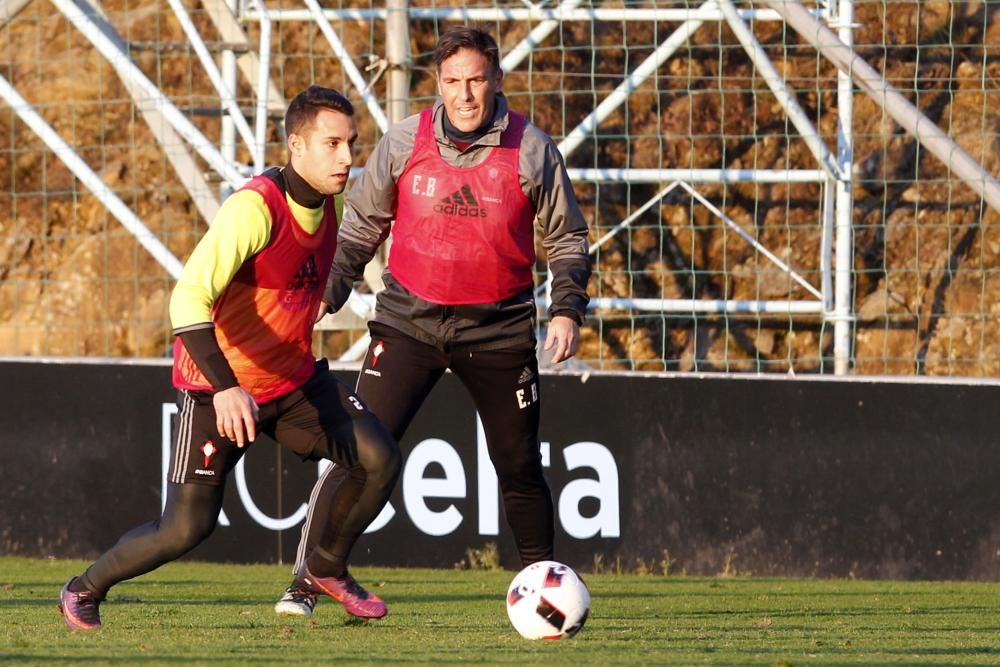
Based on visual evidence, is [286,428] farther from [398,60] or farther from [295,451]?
[398,60]

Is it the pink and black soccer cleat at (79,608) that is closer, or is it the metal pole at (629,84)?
the pink and black soccer cleat at (79,608)

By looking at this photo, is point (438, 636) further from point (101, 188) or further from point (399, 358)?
point (101, 188)

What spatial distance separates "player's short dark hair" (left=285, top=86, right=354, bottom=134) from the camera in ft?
18.3

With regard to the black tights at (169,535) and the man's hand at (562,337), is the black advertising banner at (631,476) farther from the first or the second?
the black tights at (169,535)

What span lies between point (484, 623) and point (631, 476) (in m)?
2.53

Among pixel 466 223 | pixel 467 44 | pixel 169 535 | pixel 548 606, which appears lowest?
pixel 548 606

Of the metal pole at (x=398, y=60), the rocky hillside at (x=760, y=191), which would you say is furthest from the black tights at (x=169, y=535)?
the rocky hillside at (x=760, y=191)

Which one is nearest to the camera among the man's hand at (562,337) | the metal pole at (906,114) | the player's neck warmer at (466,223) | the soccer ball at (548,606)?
the soccer ball at (548,606)

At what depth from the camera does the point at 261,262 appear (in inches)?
217

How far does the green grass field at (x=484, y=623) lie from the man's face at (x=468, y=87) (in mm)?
1774

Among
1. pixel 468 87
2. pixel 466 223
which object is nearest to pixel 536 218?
pixel 466 223

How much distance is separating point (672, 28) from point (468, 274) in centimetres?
729

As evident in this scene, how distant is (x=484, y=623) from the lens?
645 centimetres

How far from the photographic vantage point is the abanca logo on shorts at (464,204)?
6.11 metres
